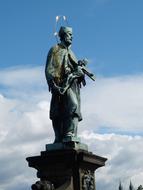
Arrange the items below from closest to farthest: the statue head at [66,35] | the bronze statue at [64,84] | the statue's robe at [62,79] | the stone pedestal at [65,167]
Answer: the stone pedestal at [65,167], the bronze statue at [64,84], the statue's robe at [62,79], the statue head at [66,35]

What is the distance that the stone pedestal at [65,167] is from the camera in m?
14.4

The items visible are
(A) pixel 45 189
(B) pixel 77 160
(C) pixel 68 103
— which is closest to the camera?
(A) pixel 45 189

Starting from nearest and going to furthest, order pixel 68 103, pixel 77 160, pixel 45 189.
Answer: pixel 45 189 < pixel 77 160 < pixel 68 103

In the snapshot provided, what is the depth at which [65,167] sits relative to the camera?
14.6m

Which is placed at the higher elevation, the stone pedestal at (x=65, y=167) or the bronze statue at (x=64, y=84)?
the bronze statue at (x=64, y=84)

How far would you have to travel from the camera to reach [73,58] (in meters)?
16.3

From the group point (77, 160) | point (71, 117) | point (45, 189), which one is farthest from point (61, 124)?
point (45, 189)

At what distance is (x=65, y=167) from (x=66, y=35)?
399 centimetres

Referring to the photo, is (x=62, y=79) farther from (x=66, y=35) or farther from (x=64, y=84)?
(x=66, y=35)

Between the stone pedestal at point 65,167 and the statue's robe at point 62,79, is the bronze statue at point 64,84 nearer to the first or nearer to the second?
the statue's robe at point 62,79

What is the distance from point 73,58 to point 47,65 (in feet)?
2.78

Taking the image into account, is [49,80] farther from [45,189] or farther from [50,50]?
[45,189]

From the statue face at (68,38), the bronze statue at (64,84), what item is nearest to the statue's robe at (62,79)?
the bronze statue at (64,84)

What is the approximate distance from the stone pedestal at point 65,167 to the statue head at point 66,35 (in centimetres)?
341
